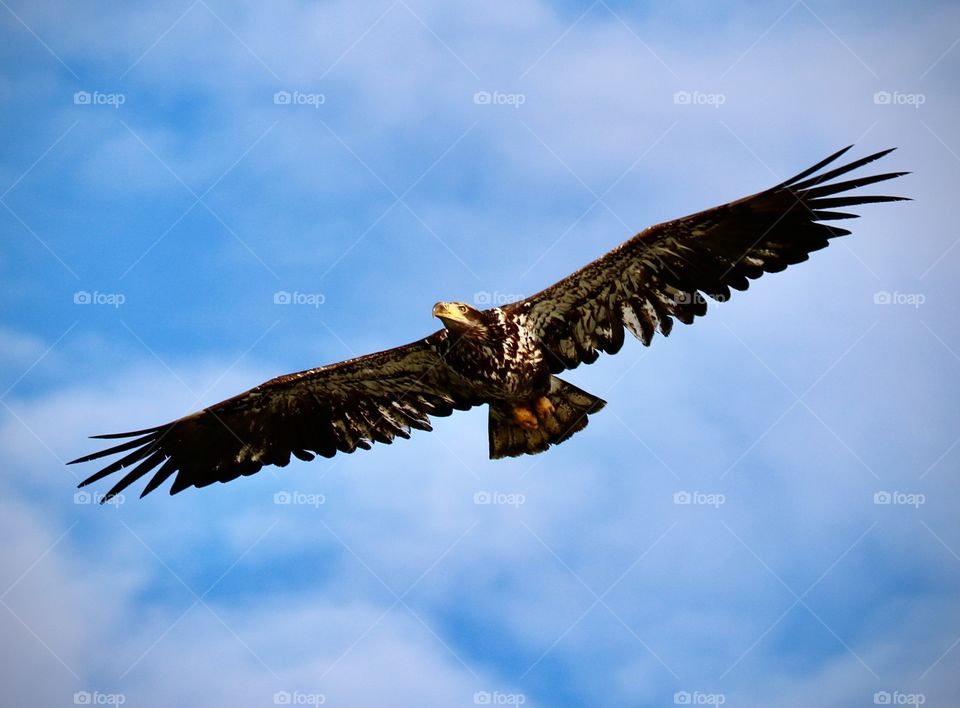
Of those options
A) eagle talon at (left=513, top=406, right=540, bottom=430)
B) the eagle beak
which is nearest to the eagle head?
the eagle beak

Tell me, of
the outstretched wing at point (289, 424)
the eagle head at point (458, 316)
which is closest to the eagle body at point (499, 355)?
the eagle head at point (458, 316)

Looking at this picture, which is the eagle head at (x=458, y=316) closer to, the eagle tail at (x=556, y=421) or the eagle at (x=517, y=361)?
the eagle at (x=517, y=361)

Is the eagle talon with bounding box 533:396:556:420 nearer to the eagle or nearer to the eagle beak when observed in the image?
the eagle

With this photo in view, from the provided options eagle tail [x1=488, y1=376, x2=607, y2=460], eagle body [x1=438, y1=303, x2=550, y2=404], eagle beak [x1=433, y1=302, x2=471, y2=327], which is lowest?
eagle tail [x1=488, y1=376, x2=607, y2=460]

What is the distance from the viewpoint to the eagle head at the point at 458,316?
14219 millimetres

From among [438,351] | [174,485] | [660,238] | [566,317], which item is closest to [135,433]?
[174,485]

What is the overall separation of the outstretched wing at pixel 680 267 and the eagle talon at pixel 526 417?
665 millimetres

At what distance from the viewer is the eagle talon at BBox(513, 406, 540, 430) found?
14766 millimetres

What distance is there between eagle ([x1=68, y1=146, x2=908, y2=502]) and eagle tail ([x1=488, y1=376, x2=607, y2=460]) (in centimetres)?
1

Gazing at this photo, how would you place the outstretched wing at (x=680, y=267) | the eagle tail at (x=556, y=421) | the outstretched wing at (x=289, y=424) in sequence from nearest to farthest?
1. the outstretched wing at (x=680, y=267)
2. the eagle tail at (x=556, y=421)
3. the outstretched wing at (x=289, y=424)

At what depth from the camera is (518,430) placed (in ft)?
48.9

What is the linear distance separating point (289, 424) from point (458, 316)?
3095mm

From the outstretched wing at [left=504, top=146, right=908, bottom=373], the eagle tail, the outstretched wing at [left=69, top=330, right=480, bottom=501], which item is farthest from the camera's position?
the outstretched wing at [left=69, top=330, right=480, bottom=501]

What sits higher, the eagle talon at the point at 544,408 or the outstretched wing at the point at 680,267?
the outstretched wing at the point at 680,267
